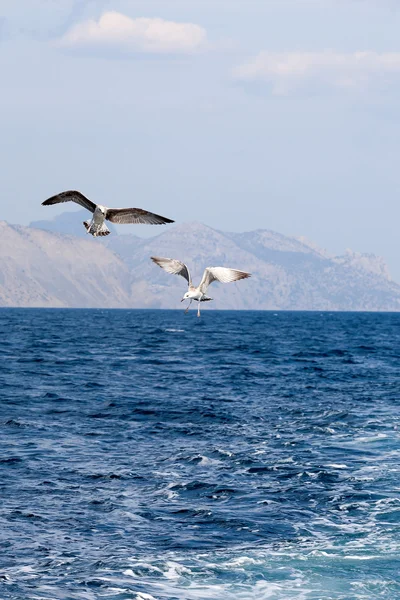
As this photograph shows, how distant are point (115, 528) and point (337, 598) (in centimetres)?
693

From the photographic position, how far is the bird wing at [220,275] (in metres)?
19.9

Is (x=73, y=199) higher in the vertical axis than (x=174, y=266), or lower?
higher

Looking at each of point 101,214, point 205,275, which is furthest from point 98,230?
point 205,275

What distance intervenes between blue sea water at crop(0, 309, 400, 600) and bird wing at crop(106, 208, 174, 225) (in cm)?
812

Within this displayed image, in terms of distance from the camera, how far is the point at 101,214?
20891 mm

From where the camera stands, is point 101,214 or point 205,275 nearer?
point 101,214

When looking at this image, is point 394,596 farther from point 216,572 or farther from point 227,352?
point 227,352

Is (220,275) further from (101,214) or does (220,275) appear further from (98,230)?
(101,214)

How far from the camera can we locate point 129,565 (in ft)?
70.3

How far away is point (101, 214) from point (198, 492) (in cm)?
1123

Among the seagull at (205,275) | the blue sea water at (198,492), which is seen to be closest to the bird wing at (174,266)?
the seagull at (205,275)

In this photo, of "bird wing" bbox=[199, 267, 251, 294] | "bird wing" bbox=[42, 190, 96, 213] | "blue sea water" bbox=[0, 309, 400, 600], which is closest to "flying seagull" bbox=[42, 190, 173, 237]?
"bird wing" bbox=[42, 190, 96, 213]

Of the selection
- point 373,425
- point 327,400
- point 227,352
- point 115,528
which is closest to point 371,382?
point 327,400

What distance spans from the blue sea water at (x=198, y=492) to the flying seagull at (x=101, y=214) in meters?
7.92
